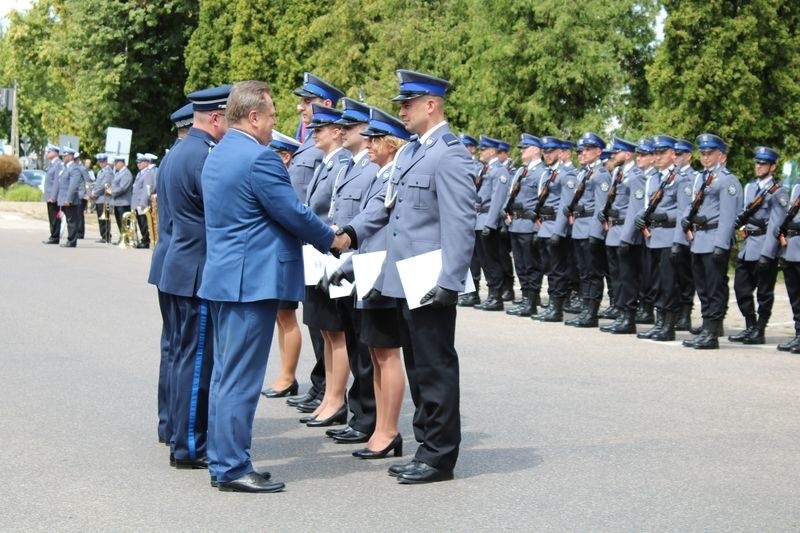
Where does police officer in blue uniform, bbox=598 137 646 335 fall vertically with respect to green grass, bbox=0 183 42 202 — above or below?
above

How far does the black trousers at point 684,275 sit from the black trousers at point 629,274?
51 centimetres

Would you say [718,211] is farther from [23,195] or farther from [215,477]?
[23,195]

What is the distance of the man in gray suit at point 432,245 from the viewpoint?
7375mm

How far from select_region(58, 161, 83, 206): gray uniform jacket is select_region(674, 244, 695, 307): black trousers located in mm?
16595

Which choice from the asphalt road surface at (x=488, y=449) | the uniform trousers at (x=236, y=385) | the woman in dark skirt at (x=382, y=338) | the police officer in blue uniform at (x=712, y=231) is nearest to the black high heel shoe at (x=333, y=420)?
the asphalt road surface at (x=488, y=449)

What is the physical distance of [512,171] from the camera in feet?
58.7

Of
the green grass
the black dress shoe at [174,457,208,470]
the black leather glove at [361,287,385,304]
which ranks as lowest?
the green grass

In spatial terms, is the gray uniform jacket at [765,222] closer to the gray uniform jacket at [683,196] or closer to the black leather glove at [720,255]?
the black leather glove at [720,255]

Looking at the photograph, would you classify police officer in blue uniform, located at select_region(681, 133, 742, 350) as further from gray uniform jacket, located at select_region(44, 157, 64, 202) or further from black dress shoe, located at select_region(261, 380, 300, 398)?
gray uniform jacket, located at select_region(44, 157, 64, 202)

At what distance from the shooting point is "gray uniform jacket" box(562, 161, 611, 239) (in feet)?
52.4

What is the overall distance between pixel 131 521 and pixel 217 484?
30.2 inches

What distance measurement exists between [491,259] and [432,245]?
10.4m

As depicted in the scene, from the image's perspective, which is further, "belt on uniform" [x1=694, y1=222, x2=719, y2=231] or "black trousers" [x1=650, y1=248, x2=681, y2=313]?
"black trousers" [x1=650, y1=248, x2=681, y2=313]

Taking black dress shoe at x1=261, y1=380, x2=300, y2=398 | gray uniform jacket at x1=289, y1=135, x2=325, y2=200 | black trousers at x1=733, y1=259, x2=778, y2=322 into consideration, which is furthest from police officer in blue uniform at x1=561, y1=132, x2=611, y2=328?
gray uniform jacket at x1=289, y1=135, x2=325, y2=200
